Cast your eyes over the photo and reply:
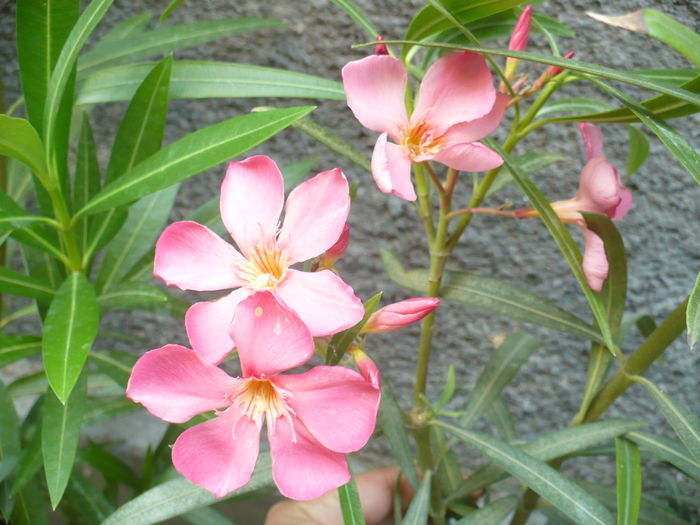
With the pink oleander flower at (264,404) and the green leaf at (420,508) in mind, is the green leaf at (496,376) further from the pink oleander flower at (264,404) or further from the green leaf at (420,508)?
the pink oleander flower at (264,404)

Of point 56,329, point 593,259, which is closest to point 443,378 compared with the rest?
point 593,259

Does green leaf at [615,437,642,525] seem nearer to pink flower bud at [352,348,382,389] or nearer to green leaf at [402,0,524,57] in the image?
pink flower bud at [352,348,382,389]

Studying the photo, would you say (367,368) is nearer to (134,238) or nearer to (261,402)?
(261,402)

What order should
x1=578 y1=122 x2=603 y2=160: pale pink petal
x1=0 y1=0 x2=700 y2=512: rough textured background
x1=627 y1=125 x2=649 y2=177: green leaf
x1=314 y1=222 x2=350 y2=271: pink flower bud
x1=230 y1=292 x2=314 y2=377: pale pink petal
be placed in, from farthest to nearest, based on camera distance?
x1=0 y1=0 x2=700 y2=512: rough textured background
x1=627 y1=125 x2=649 y2=177: green leaf
x1=578 y1=122 x2=603 y2=160: pale pink petal
x1=314 y1=222 x2=350 y2=271: pink flower bud
x1=230 y1=292 x2=314 y2=377: pale pink petal

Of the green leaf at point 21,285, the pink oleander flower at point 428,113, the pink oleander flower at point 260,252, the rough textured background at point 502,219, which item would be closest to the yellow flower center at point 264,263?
the pink oleander flower at point 260,252

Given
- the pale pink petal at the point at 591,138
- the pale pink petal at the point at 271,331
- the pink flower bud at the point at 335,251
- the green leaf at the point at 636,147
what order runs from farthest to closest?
the green leaf at the point at 636,147
the pale pink petal at the point at 591,138
the pink flower bud at the point at 335,251
the pale pink petal at the point at 271,331

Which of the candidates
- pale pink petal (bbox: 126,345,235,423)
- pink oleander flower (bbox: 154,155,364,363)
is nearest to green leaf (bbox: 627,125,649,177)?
pink oleander flower (bbox: 154,155,364,363)
